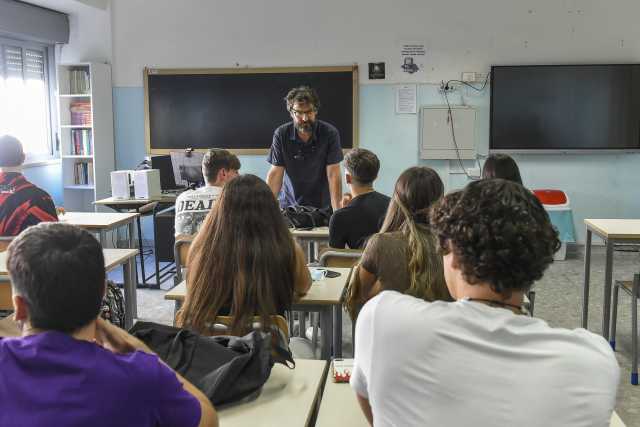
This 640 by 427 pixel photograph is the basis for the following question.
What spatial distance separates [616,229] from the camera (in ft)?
12.1

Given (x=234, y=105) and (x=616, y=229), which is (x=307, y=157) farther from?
(x=234, y=105)

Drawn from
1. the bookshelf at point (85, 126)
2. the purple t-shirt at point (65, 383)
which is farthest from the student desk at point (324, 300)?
the bookshelf at point (85, 126)

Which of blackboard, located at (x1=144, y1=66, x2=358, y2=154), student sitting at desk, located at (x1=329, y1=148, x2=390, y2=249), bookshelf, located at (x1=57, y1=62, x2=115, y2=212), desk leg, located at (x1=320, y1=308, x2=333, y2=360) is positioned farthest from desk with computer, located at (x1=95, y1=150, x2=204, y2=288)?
desk leg, located at (x1=320, y1=308, x2=333, y2=360)

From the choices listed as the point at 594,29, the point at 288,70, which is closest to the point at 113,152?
the point at 288,70

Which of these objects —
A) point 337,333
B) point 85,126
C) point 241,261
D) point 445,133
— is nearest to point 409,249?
point 241,261

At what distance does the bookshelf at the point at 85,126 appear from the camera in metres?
6.74

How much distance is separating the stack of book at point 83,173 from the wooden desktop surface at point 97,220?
2.26m

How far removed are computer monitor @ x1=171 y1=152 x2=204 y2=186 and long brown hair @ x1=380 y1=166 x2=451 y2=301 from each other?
3.46 metres

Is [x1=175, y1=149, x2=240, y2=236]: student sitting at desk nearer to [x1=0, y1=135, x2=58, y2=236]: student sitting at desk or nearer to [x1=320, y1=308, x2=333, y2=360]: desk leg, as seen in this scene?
[x1=0, y1=135, x2=58, y2=236]: student sitting at desk

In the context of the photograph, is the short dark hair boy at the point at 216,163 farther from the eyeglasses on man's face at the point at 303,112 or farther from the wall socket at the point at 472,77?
the wall socket at the point at 472,77

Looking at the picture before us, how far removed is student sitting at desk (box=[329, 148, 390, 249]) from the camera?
3.18m

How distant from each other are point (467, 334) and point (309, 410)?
2.23ft

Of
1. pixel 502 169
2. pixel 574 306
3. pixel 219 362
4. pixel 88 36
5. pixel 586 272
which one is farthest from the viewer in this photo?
pixel 88 36

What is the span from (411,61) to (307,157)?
269 centimetres
